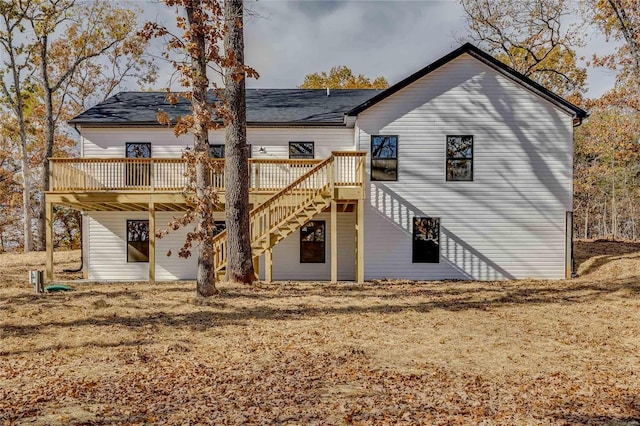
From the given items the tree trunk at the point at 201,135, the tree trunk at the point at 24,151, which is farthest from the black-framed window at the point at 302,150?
the tree trunk at the point at 24,151

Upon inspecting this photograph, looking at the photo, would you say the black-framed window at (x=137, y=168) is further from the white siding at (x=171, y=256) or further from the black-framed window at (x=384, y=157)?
the black-framed window at (x=384, y=157)

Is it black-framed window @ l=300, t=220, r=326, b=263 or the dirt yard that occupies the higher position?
black-framed window @ l=300, t=220, r=326, b=263

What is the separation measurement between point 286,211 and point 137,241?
716 centimetres

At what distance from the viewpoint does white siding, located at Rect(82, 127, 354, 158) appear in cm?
1723

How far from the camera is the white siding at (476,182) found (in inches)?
619

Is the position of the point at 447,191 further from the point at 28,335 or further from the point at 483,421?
the point at 28,335

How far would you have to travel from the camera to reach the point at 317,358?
22.6 ft

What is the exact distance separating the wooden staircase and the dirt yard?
81.4 inches

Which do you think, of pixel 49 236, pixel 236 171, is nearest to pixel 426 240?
pixel 236 171

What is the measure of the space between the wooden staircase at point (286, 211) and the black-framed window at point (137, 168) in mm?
4199

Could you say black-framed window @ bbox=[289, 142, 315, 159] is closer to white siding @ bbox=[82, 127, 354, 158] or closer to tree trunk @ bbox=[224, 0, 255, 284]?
white siding @ bbox=[82, 127, 354, 158]

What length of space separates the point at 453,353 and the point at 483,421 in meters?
2.49

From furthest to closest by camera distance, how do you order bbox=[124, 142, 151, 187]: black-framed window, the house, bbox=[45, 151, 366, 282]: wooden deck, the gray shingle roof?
the gray shingle roof < the house < bbox=[124, 142, 151, 187]: black-framed window < bbox=[45, 151, 366, 282]: wooden deck

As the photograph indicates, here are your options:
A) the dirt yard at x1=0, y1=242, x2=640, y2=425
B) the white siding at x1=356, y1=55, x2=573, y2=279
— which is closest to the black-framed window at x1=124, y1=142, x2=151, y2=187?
the dirt yard at x1=0, y1=242, x2=640, y2=425
